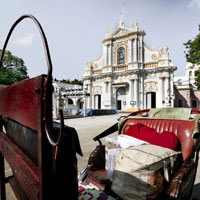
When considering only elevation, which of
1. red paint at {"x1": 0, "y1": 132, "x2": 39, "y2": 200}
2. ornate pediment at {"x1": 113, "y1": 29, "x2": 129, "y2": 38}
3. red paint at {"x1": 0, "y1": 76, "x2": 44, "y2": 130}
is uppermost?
ornate pediment at {"x1": 113, "y1": 29, "x2": 129, "y2": 38}

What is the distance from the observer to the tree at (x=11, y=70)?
2509 cm

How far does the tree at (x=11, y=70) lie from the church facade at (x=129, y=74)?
12.6 meters

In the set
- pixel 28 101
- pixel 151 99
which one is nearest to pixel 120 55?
pixel 151 99

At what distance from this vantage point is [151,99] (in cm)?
2517

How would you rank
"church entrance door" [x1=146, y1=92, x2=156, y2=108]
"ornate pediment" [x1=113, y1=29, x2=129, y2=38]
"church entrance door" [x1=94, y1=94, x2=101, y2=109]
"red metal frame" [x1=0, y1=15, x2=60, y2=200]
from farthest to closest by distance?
"church entrance door" [x1=94, y1=94, x2=101, y2=109] < "ornate pediment" [x1=113, y1=29, x2=129, y2=38] < "church entrance door" [x1=146, y1=92, x2=156, y2=108] < "red metal frame" [x1=0, y1=15, x2=60, y2=200]

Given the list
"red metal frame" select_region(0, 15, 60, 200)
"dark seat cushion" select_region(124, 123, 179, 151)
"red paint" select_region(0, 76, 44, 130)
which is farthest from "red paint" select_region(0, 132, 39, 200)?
"dark seat cushion" select_region(124, 123, 179, 151)

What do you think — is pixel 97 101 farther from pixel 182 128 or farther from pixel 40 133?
pixel 40 133

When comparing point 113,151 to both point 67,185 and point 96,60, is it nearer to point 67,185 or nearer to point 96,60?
point 67,185

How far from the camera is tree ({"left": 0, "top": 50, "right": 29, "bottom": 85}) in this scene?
82.3 feet

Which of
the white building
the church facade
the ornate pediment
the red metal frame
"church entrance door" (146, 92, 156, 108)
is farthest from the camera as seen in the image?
the ornate pediment

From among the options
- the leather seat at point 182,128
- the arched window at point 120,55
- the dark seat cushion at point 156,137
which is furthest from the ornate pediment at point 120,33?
the dark seat cushion at point 156,137

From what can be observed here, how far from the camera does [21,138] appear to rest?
45.6 inches

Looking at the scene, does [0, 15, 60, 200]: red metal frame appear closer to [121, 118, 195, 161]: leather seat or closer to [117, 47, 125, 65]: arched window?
[121, 118, 195, 161]: leather seat

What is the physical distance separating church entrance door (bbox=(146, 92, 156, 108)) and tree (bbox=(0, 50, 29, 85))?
2342 centimetres
